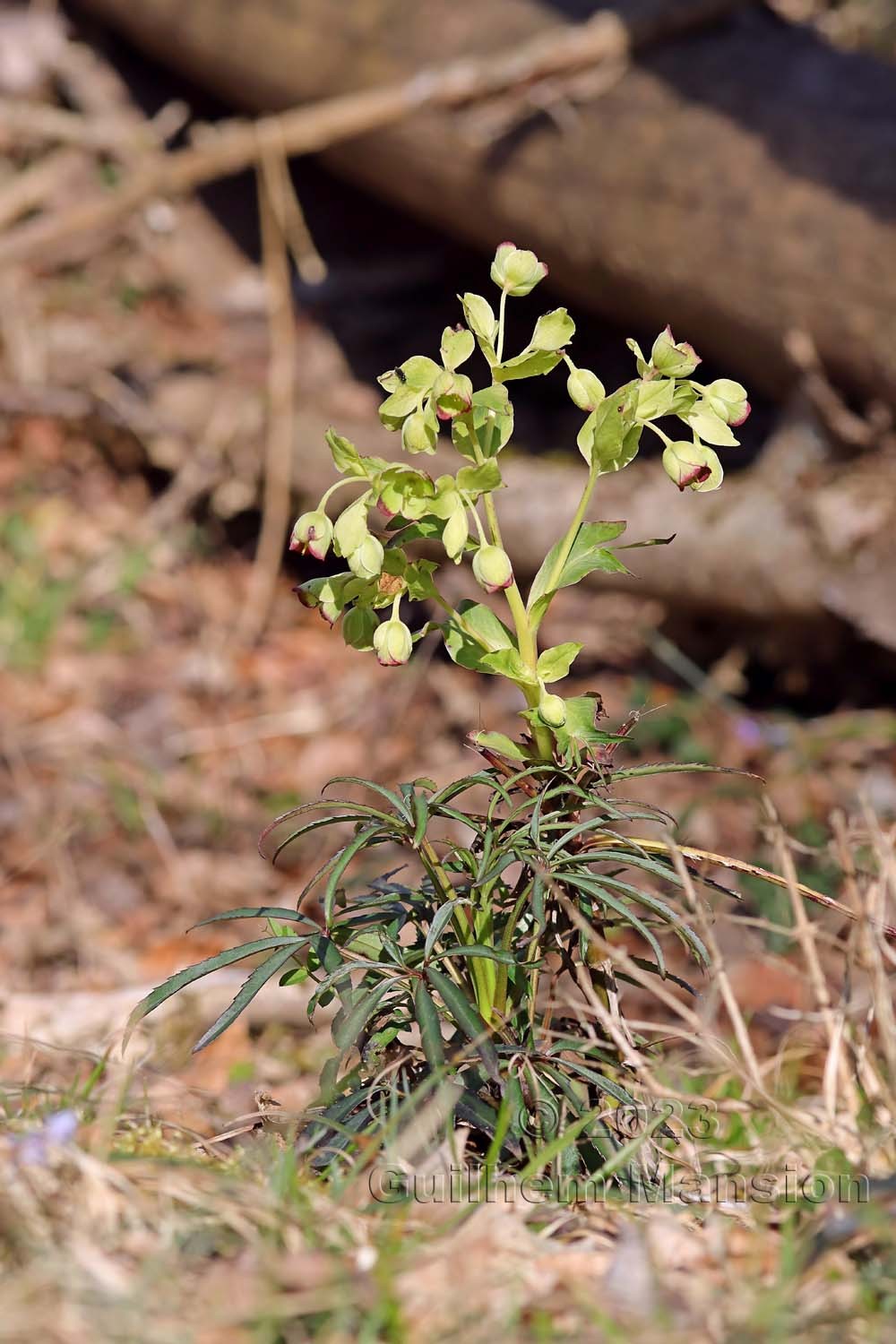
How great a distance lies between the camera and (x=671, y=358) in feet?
4.19

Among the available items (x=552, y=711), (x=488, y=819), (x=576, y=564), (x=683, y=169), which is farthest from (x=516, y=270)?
(x=683, y=169)

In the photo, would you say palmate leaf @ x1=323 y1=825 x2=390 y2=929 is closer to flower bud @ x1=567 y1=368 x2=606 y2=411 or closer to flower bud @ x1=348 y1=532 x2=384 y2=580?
flower bud @ x1=348 y1=532 x2=384 y2=580

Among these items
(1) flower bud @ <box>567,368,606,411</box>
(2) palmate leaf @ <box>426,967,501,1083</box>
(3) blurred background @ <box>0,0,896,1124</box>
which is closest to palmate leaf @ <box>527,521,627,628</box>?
(1) flower bud @ <box>567,368,606,411</box>

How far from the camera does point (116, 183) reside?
5547 millimetres

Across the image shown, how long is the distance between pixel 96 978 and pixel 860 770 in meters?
2.08

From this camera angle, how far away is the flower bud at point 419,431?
48.6 inches

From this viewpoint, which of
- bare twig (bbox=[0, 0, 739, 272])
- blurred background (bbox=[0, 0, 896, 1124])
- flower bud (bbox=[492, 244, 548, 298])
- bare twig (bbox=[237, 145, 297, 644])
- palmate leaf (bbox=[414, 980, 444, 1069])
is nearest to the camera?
palmate leaf (bbox=[414, 980, 444, 1069])

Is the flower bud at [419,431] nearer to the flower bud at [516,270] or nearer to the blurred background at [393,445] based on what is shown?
the flower bud at [516,270]

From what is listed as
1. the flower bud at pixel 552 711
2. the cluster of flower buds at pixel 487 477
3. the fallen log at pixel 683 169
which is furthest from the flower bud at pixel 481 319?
the fallen log at pixel 683 169

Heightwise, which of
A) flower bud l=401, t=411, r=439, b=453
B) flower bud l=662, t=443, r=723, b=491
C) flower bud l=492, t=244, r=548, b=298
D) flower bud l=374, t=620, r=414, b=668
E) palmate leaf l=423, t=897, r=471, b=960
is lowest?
palmate leaf l=423, t=897, r=471, b=960

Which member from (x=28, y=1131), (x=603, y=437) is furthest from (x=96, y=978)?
(x=603, y=437)

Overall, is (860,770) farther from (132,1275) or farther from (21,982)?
(132,1275)

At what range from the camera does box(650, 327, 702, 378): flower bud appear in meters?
1.28

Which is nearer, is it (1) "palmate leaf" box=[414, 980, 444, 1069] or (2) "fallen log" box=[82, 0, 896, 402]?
(1) "palmate leaf" box=[414, 980, 444, 1069]
